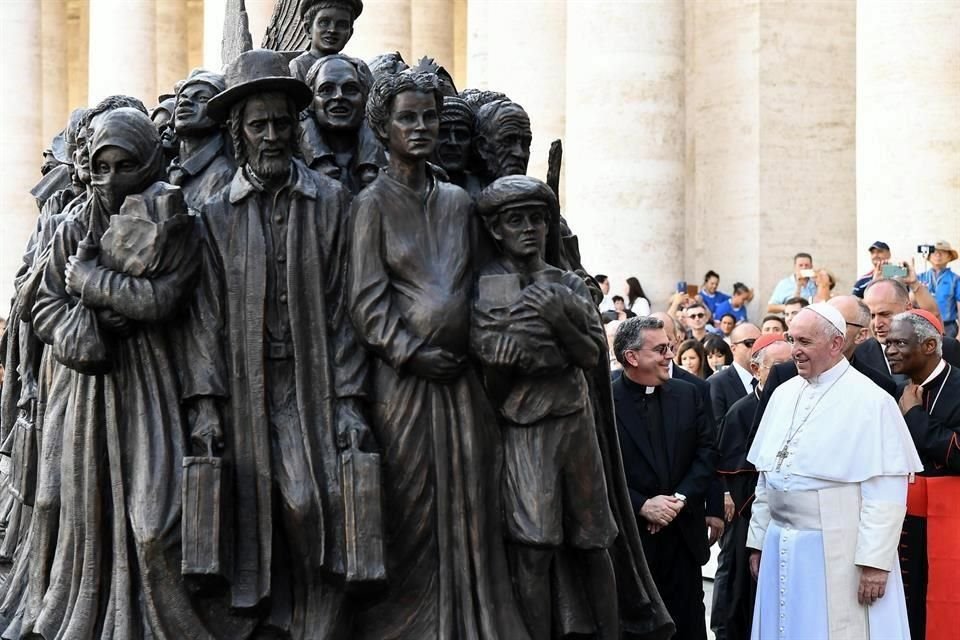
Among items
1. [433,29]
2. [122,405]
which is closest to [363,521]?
[122,405]

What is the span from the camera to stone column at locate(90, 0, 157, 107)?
92.3 feet

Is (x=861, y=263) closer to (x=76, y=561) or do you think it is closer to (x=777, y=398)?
(x=777, y=398)

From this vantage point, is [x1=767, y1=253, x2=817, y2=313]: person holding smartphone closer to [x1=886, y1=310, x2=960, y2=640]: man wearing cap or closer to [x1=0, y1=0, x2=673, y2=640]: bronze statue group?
[x1=886, y1=310, x2=960, y2=640]: man wearing cap

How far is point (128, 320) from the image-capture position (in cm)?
589

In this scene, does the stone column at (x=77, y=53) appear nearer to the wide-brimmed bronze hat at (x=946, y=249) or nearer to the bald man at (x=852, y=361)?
the wide-brimmed bronze hat at (x=946, y=249)

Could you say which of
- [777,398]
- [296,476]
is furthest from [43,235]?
[777,398]

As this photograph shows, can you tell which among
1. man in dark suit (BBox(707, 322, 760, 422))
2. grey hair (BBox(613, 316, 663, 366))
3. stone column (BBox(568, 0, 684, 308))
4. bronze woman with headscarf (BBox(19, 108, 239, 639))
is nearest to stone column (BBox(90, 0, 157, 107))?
stone column (BBox(568, 0, 684, 308))

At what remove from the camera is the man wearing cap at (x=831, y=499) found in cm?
742

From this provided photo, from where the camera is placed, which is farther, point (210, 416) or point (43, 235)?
point (43, 235)

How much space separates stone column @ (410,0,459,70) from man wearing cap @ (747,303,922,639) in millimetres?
20269

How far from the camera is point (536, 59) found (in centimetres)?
2036

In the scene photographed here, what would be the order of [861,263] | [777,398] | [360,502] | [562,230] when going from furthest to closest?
[861,263], [777,398], [562,230], [360,502]

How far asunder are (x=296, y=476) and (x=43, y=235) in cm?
194

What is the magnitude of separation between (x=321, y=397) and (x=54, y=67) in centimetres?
2814
